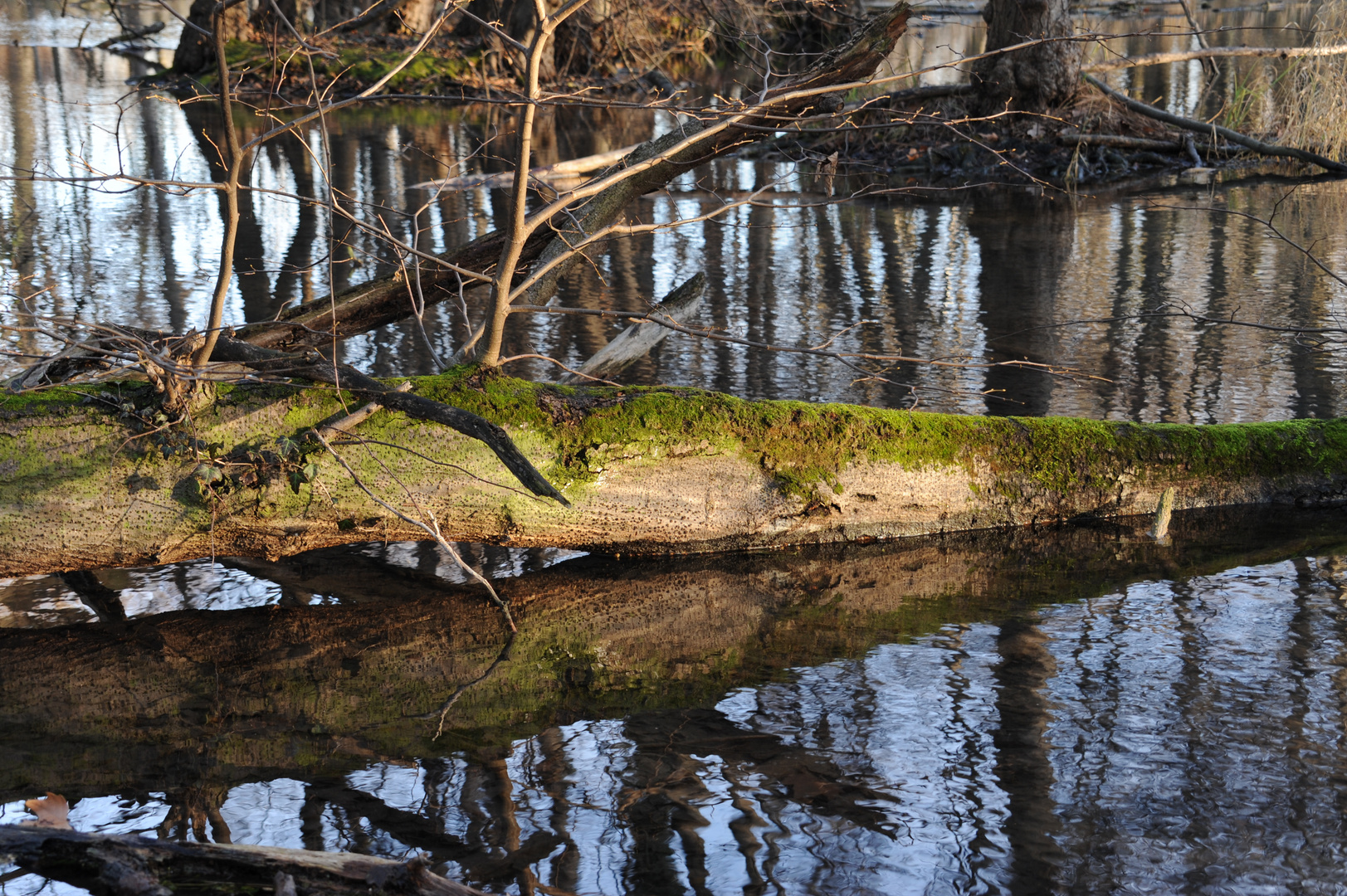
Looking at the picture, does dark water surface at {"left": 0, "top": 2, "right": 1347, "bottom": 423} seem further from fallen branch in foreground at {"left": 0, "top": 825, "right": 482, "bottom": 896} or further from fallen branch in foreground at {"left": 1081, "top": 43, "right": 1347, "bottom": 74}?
fallen branch in foreground at {"left": 0, "top": 825, "right": 482, "bottom": 896}

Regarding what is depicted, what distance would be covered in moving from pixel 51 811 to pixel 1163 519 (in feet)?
15.7

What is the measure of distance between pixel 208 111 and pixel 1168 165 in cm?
1775

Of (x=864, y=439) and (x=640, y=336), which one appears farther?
(x=640, y=336)

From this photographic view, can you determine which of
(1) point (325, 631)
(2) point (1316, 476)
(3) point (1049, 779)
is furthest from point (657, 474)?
(2) point (1316, 476)

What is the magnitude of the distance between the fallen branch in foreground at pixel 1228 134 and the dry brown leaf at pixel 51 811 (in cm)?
1440

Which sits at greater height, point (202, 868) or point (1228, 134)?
point (1228, 134)

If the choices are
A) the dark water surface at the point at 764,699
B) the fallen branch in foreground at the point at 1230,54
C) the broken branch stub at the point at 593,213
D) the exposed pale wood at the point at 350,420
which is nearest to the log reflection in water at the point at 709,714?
the dark water surface at the point at 764,699

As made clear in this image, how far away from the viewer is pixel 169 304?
9.02 meters

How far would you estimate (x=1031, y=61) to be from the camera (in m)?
15.7

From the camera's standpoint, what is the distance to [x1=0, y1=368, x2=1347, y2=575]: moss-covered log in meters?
4.44

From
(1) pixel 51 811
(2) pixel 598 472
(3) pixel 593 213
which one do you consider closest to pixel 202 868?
(1) pixel 51 811

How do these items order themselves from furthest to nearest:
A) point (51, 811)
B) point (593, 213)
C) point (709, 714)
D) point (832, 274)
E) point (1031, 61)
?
point (1031, 61), point (832, 274), point (593, 213), point (709, 714), point (51, 811)

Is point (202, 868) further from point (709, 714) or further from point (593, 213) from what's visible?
point (593, 213)

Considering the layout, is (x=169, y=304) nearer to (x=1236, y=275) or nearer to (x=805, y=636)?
(x=805, y=636)
